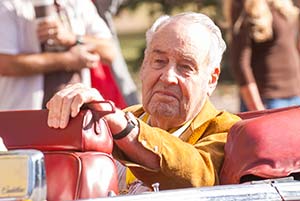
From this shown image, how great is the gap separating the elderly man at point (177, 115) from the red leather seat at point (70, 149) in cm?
15

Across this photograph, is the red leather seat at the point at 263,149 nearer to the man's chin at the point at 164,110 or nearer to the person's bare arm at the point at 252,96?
the man's chin at the point at 164,110

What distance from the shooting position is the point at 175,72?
4.48 metres

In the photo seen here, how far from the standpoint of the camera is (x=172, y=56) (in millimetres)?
4477

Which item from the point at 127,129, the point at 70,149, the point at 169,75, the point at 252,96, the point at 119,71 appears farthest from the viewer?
the point at 119,71

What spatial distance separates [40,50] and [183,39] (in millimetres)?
1921

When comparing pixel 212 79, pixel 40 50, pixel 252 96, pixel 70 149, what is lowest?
pixel 252 96

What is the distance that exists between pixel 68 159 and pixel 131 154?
0.36 metres

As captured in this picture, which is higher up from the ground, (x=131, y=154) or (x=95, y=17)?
(x=95, y=17)

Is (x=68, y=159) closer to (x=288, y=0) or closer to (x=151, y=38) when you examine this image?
(x=151, y=38)

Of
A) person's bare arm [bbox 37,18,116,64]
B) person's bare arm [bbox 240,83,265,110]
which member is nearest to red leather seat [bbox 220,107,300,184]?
person's bare arm [bbox 37,18,116,64]

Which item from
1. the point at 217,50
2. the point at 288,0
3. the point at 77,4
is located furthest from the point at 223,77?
the point at 217,50

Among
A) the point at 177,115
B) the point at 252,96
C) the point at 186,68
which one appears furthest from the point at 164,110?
the point at 252,96

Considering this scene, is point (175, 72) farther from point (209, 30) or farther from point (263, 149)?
point (263, 149)

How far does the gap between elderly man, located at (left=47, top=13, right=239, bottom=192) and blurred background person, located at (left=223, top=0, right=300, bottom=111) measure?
2.41 m
